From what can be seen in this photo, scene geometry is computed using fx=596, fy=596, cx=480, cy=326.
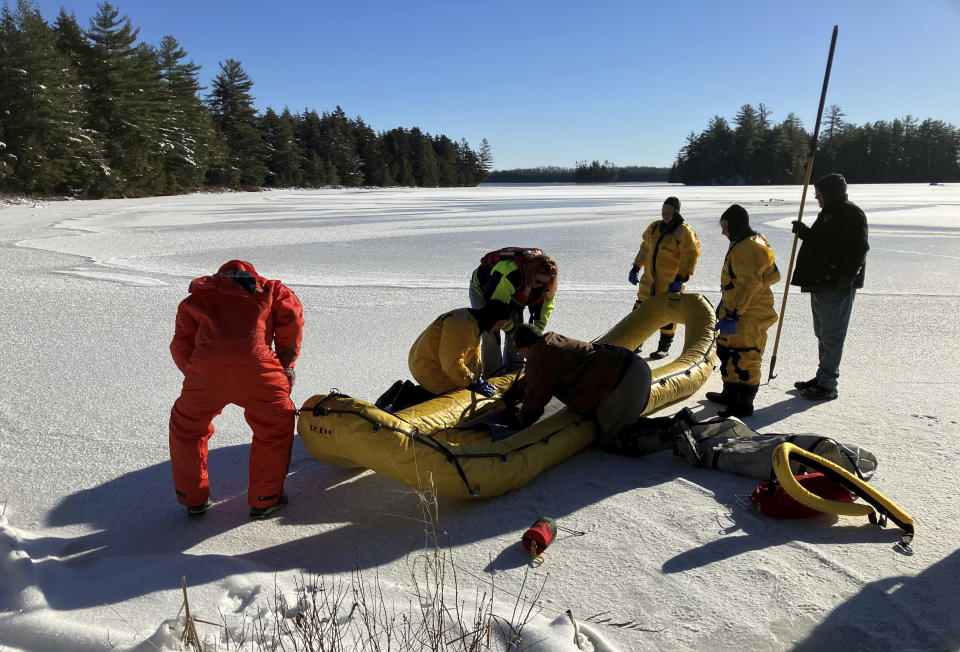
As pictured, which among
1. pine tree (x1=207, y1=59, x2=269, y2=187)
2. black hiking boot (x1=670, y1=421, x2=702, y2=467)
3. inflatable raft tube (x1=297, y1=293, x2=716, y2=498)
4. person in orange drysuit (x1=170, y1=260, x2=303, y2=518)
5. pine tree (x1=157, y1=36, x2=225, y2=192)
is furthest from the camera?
pine tree (x1=207, y1=59, x2=269, y2=187)

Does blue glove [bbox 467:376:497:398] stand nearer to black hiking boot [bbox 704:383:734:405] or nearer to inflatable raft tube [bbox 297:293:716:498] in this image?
inflatable raft tube [bbox 297:293:716:498]

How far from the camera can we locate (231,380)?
2312 mm

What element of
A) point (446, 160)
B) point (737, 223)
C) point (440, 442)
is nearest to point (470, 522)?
point (440, 442)

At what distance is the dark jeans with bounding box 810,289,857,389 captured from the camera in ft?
12.4

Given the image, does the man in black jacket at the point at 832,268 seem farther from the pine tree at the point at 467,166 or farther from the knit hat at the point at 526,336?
the pine tree at the point at 467,166

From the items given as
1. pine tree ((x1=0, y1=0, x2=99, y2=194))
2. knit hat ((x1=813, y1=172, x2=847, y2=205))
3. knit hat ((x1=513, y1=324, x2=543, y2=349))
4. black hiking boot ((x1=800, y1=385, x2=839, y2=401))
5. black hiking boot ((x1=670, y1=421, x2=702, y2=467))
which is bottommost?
black hiking boot ((x1=800, y1=385, x2=839, y2=401))

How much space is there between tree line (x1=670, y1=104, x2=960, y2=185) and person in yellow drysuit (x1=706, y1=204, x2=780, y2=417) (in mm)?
48667

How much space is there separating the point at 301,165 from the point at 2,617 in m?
47.1

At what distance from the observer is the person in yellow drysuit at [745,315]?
3.62m

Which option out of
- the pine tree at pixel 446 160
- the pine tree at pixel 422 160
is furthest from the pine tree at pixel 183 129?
the pine tree at pixel 446 160

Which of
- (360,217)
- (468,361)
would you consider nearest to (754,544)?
(468,361)

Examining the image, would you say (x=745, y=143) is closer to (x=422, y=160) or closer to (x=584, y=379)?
(x=422, y=160)

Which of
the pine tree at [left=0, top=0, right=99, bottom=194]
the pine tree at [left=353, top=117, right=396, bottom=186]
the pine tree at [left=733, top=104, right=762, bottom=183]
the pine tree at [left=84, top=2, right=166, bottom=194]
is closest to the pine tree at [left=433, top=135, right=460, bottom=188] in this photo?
the pine tree at [left=353, top=117, right=396, bottom=186]

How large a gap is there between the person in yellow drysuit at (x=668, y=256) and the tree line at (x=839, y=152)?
47.6 meters
